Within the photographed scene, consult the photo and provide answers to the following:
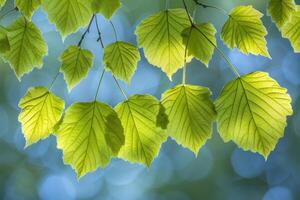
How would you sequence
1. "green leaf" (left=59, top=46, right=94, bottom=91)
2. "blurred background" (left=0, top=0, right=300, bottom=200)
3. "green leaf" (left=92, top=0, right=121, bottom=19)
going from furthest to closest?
"blurred background" (left=0, top=0, right=300, bottom=200) → "green leaf" (left=59, top=46, right=94, bottom=91) → "green leaf" (left=92, top=0, right=121, bottom=19)

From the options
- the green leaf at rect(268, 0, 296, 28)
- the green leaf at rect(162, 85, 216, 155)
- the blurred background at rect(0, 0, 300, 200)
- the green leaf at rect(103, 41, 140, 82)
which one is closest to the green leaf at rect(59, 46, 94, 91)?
the green leaf at rect(103, 41, 140, 82)

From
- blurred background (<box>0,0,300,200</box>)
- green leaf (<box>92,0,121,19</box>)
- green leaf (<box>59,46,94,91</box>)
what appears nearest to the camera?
green leaf (<box>92,0,121,19</box>)

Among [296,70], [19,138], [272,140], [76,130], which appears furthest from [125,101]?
[296,70]

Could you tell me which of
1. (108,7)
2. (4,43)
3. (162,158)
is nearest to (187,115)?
(108,7)

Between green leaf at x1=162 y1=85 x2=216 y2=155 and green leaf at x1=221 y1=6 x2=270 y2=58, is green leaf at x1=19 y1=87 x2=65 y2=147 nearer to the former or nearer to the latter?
green leaf at x1=162 y1=85 x2=216 y2=155

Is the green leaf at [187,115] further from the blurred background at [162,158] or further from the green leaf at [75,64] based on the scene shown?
the blurred background at [162,158]

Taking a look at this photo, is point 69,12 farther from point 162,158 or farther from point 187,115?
point 162,158

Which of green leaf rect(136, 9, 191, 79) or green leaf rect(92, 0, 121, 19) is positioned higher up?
green leaf rect(92, 0, 121, 19)

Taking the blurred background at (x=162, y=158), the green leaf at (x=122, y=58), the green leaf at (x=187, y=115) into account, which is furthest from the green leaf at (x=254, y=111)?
the blurred background at (x=162, y=158)
